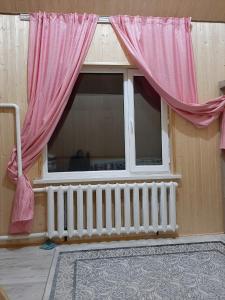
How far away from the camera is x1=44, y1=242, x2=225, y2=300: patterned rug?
1.88 metres

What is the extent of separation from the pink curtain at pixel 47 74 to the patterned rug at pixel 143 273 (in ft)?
2.54

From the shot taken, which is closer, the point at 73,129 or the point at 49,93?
the point at 49,93

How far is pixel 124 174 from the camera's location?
9.85ft

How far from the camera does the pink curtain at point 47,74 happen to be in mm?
2764

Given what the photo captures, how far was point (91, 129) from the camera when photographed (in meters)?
3.02

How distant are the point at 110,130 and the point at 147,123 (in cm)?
41

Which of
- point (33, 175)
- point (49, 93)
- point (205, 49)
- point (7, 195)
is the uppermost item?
point (205, 49)

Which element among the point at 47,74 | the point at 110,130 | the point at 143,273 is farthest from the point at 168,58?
the point at 143,273

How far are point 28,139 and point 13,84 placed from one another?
0.57 meters

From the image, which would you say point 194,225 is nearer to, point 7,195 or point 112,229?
point 112,229

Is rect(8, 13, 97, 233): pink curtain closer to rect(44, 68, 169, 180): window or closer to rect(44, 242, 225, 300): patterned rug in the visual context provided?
rect(44, 68, 169, 180): window

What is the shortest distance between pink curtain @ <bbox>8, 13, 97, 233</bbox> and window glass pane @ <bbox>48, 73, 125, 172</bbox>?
0.65 ft

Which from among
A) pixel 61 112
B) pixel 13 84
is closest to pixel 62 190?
pixel 61 112

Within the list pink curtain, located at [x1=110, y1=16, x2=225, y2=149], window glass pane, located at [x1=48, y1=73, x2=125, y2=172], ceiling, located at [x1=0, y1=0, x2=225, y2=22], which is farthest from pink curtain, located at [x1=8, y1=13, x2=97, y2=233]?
pink curtain, located at [x1=110, y1=16, x2=225, y2=149]
